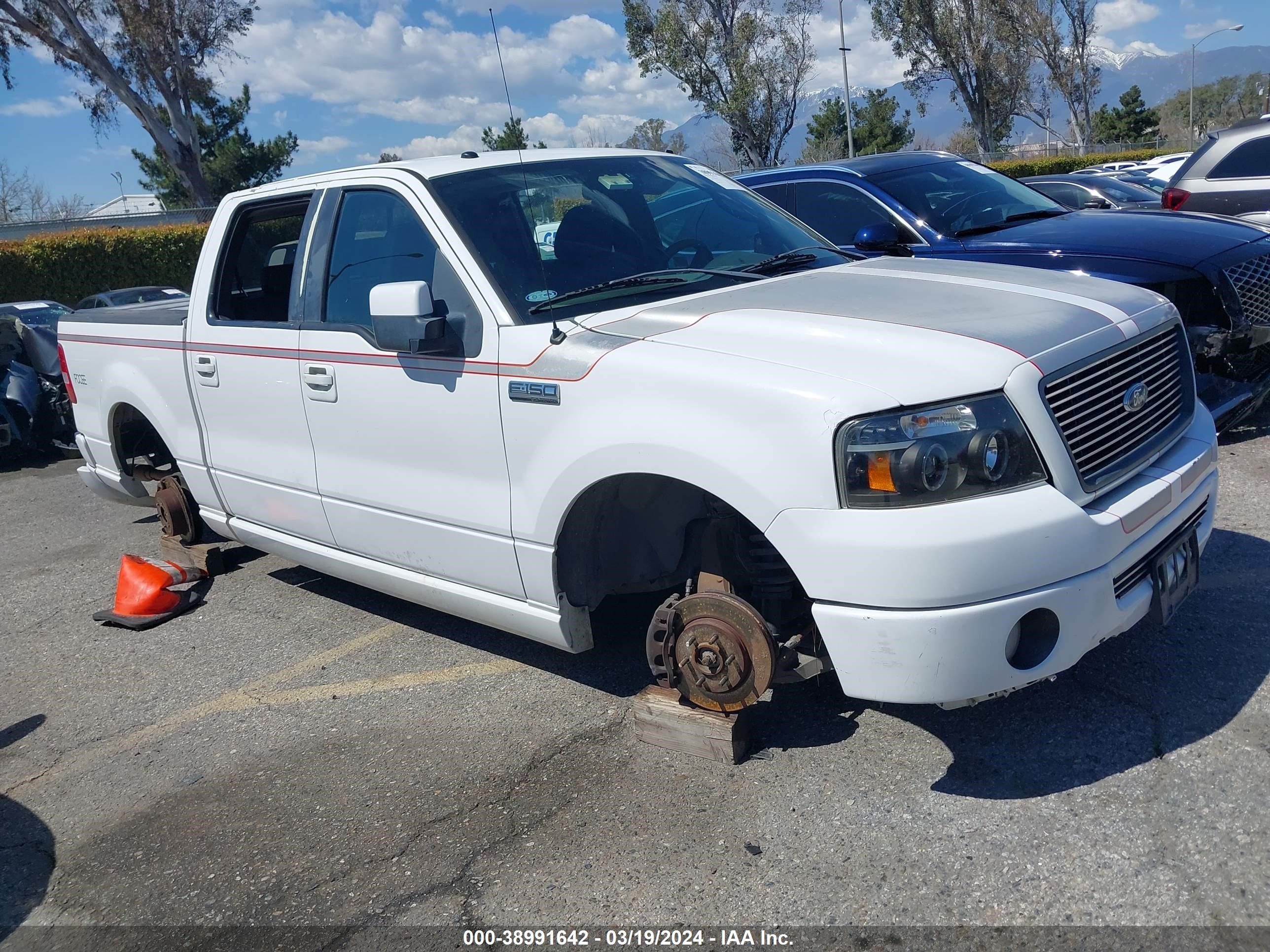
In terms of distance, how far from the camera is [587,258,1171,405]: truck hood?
9.27ft

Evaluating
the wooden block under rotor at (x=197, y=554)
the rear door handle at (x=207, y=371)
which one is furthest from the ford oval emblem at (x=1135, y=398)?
the wooden block under rotor at (x=197, y=554)

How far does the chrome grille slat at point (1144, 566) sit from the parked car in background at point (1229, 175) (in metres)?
6.56

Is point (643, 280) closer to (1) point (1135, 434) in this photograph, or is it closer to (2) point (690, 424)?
(2) point (690, 424)

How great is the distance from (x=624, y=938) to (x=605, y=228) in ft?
8.33

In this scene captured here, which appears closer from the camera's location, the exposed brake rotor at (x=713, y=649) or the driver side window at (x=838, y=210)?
the exposed brake rotor at (x=713, y=649)

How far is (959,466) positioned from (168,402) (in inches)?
164

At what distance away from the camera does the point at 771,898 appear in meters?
2.79

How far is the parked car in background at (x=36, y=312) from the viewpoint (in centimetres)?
1183

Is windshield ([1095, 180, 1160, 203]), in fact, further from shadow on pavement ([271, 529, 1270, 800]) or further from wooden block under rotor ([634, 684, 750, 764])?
wooden block under rotor ([634, 684, 750, 764])

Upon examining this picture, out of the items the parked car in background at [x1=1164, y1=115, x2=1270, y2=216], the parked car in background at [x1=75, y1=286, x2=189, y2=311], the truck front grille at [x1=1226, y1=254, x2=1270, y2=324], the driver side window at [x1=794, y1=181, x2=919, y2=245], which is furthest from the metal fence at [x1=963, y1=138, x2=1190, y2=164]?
the truck front grille at [x1=1226, y1=254, x2=1270, y2=324]

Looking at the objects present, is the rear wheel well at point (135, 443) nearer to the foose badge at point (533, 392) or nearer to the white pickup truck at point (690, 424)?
the white pickup truck at point (690, 424)

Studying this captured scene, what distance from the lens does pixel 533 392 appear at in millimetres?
3430

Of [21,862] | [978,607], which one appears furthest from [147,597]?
[978,607]

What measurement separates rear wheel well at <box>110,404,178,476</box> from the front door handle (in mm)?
1821
